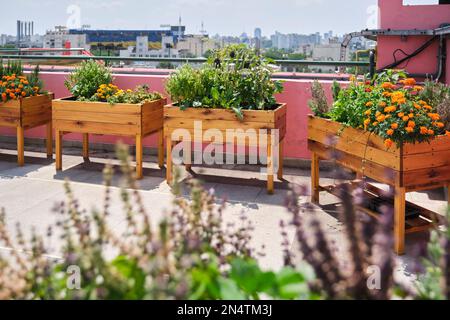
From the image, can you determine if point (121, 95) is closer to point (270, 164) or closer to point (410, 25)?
point (270, 164)

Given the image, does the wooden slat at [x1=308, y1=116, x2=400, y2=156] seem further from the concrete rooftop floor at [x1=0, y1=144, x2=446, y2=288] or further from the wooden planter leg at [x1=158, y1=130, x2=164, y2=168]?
the wooden planter leg at [x1=158, y1=130, x2=164, y2=168]

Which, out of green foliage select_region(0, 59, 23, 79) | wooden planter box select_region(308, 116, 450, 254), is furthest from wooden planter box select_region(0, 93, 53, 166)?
wooden planter box select_region(308, 116, 450, 254)

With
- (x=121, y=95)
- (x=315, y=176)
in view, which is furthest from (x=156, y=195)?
(x=315, y=176)

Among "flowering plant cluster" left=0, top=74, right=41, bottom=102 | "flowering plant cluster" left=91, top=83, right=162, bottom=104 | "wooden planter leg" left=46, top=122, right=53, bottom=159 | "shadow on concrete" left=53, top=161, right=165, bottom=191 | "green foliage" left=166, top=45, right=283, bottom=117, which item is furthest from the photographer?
"wooden planter leg" left=46, top=122, right=53, bottom=159

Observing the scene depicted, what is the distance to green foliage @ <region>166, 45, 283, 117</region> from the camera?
16.2 feet

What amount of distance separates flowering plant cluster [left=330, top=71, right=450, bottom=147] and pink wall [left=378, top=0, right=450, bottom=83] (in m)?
2.28

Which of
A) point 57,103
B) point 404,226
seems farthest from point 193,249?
point 57,103

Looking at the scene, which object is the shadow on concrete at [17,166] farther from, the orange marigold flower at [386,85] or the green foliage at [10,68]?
the orange marigold flower at [386,85]

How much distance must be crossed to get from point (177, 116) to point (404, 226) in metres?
2.31

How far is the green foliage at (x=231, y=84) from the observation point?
4941 mm

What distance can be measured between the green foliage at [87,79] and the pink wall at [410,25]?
311cm

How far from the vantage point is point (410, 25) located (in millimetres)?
6141

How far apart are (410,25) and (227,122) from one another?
2704 millimetres

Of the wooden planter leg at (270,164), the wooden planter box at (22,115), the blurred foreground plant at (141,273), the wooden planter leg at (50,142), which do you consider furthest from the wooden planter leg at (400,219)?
the wooden planter leg at (50,142)
